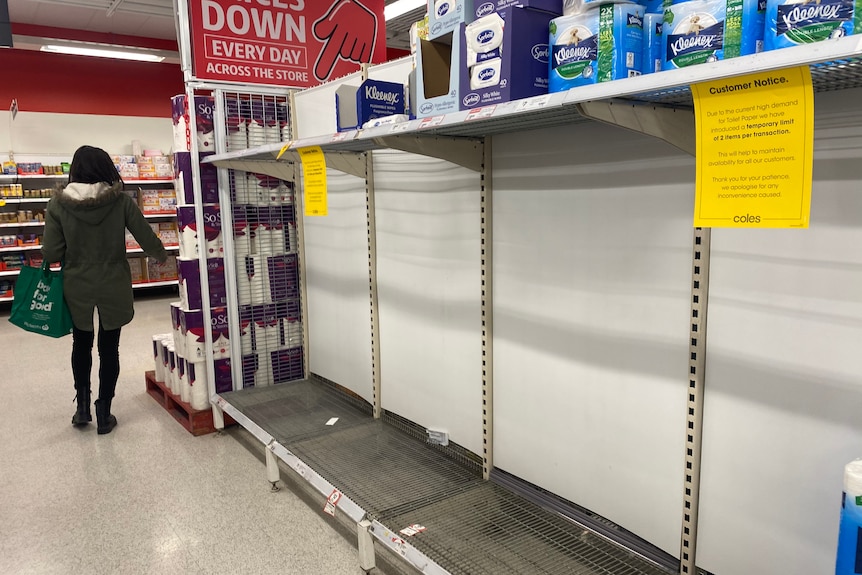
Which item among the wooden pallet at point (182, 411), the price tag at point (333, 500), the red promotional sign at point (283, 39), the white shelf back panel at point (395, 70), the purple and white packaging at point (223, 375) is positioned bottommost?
the wooden pallet at point (182, 411)

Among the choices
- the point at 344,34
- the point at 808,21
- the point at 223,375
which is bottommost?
the point at 223,375

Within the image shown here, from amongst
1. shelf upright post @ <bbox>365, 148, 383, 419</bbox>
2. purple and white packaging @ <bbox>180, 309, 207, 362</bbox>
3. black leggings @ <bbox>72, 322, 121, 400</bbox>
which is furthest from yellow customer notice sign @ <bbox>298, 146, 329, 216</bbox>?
black leggings @ <bbox>72, 322, 121, 400</bbox>

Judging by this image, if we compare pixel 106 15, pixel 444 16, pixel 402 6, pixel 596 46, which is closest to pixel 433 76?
pixel 444 16

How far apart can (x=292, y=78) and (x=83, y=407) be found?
2.48 meters

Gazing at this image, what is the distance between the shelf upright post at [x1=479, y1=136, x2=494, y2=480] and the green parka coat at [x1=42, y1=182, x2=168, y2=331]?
7.94 feet

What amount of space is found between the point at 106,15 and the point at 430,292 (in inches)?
332

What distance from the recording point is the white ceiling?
8203 mm

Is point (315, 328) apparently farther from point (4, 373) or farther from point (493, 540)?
point (4, 373)

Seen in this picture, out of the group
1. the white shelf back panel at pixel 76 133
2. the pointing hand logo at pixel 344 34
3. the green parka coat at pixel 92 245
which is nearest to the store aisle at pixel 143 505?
the green parka coat at pixel 92 245

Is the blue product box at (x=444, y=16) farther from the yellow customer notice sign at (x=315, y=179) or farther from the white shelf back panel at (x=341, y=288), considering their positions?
the white shelf back panel at (x=341, y=288)

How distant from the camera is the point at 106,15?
8.77m

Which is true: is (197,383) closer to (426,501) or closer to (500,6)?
(426,501)

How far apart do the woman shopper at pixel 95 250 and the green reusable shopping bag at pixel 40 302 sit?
61 millimetres

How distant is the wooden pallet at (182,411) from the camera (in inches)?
151
